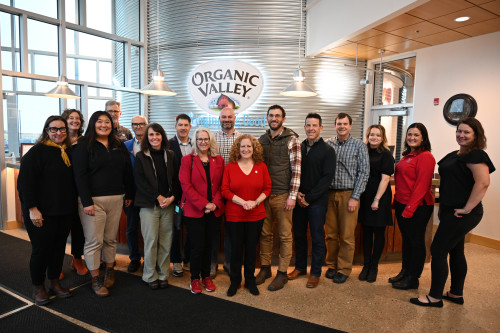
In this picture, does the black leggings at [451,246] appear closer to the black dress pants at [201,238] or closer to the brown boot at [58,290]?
the black dress pants at [201,238]

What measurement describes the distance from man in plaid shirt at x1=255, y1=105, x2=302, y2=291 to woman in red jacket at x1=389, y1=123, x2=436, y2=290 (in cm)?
110

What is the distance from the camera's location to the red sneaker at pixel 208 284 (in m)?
3.17

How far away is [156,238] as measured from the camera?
318 cm

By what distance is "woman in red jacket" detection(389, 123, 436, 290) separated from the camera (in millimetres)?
3096

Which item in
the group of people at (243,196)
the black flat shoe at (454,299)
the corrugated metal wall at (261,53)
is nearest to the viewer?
the group of people at (243,196)

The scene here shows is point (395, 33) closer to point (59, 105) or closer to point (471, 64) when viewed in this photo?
point (471, 64)

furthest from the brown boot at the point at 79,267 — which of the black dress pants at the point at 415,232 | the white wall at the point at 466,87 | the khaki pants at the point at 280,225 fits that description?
the white wall at the point at 466,87

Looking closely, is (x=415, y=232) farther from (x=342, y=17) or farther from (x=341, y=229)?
(x=342, y=17)

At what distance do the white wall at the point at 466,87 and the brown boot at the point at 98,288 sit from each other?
5423 mm

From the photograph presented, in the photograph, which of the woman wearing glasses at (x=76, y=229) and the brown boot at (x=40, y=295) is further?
the woman wearing glasses at (x=76, y=229)

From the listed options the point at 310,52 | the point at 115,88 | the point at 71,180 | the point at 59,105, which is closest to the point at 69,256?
the point at 71,180

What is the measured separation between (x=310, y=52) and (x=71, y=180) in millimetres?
5292

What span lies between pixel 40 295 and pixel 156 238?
110 centimetres

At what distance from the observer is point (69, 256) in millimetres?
4070
